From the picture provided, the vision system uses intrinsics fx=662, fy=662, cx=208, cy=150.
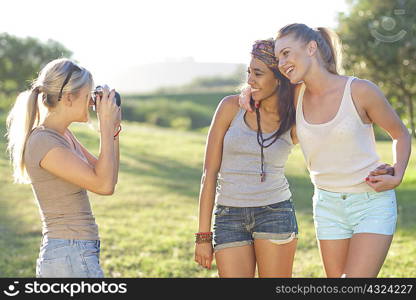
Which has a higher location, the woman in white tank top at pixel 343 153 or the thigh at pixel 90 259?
the woman in white tank top at pixel 343 153

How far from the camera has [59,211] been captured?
3.32 metres

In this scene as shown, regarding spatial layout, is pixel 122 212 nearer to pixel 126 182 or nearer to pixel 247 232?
pixel 126 182

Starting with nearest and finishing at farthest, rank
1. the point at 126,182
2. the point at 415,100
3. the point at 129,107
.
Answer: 1. the point at 126,182
2. the point at 415,100
3. the point at 129,107

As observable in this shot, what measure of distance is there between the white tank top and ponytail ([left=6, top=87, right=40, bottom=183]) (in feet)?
4.77

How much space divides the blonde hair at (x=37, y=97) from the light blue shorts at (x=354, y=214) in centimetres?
146

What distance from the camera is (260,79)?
3805 millimetres

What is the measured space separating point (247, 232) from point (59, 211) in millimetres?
1096

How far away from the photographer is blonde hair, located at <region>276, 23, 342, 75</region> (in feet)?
12.1

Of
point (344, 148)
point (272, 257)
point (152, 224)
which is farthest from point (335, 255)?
point (152, 224)

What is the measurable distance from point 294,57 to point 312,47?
125 mm

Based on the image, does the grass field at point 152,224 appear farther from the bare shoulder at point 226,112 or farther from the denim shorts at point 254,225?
the bare shoulder at point 226,112

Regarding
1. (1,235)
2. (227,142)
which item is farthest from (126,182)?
(227,142)

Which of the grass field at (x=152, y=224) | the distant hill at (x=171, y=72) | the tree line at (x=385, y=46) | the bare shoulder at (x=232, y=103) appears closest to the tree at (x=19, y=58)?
the grass field at (x=152, y=224)

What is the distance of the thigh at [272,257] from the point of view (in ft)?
12.4
